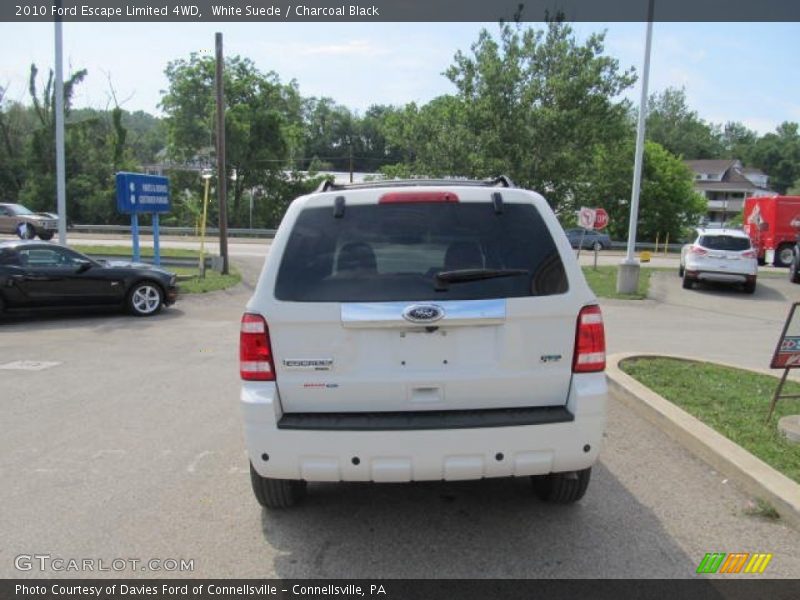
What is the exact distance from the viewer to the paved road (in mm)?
3467

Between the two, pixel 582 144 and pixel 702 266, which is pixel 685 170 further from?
pixel 702 266

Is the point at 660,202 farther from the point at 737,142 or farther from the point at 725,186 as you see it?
the point at 737,142

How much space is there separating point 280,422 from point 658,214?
49.3 m

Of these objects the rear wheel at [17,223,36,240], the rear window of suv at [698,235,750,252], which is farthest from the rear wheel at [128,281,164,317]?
the rear wheel at [17,223,36,240]

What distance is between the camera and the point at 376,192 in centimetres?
363

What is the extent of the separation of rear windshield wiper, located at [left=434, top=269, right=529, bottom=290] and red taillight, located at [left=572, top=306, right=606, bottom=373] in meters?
0.45

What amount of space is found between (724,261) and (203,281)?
14.2 meters

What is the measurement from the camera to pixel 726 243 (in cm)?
1898

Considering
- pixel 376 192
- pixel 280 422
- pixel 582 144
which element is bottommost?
pixel 280 422

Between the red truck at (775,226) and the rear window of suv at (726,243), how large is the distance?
876 centimetres

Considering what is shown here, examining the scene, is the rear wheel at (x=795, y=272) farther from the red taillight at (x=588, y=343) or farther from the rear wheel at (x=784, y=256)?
the red taillight at (x=588, y=343)

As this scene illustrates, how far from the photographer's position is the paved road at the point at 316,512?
347cm

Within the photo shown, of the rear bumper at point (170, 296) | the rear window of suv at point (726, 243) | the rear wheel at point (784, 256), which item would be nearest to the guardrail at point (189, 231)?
the rear wheel at point (784, 256)

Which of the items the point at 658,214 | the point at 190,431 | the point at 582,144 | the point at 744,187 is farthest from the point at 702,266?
the point at 744,187
